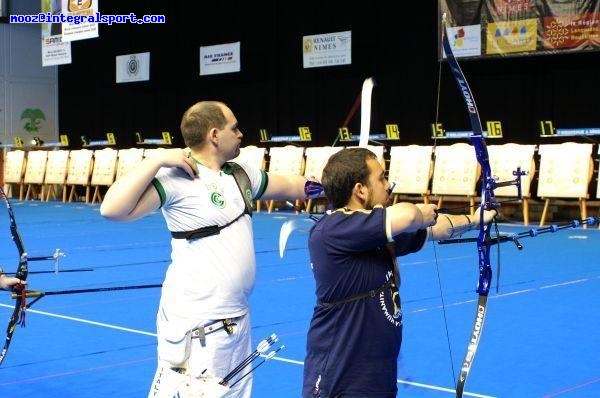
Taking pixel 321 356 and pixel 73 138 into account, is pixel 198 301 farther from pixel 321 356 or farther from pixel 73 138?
pixel 73 138

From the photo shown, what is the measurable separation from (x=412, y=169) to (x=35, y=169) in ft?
33.6

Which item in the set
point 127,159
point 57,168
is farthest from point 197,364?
point 57,168

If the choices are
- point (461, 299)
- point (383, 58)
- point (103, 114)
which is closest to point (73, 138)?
point (103, 114)

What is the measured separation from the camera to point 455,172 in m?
13.9

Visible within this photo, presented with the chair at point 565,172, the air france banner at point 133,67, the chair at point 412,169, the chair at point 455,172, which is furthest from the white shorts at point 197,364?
the air france banner at point 133,67

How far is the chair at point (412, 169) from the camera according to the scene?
46.7 ft

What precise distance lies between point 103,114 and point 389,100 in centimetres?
941

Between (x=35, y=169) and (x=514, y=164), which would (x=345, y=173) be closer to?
(x=514, y=164)

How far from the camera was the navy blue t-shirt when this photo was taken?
8.41ft

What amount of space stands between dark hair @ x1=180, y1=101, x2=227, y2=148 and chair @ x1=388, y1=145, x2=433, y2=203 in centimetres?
1140

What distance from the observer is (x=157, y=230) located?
13.1 meters

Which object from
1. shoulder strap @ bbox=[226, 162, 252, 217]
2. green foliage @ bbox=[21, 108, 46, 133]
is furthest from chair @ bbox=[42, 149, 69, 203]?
shoulder strap @ bbox=[226, 162, 252, 217]

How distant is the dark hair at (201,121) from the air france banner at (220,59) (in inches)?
667

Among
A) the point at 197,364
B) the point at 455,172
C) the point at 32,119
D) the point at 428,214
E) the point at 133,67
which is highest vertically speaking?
the point at 133,67
